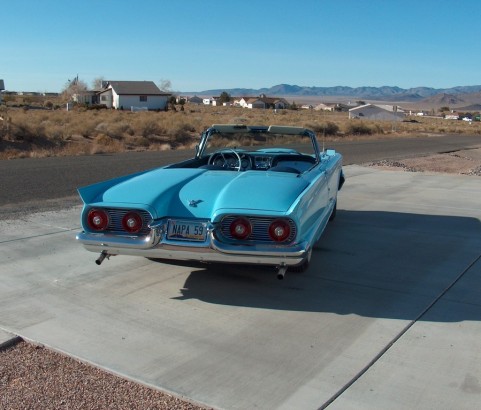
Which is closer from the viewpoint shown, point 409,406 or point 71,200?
point 409,406

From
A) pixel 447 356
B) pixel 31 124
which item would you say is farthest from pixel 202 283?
pixel 31 124

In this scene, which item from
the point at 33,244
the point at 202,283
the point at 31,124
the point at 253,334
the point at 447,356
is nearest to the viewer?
the point at 447,356

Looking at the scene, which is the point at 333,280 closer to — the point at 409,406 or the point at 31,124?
the point at 409,406

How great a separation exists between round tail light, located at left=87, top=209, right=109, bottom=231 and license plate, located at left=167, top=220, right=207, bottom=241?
0.55 meters

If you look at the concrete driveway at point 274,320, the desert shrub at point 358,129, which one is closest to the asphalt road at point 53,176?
the concrete driveway at point 274,320

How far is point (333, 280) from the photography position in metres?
5.71

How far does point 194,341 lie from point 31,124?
24.2 m

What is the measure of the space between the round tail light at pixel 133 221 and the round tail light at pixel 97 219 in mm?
167

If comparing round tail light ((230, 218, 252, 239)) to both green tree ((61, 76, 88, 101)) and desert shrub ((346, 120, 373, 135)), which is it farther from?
green tree ((61, 76, 88, 101))

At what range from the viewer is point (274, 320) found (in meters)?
4.70

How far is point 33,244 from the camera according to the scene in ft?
22.1

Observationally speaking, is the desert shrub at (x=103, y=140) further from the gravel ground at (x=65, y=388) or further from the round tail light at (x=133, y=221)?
the gravel ground at (x=65, y=388)

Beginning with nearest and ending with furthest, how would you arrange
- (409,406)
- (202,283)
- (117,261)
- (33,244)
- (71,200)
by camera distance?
(409,406) < (202,283) < (117,261) < (33,244) < (71,200)

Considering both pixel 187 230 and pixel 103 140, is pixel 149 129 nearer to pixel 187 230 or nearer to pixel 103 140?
pixel 103 140
